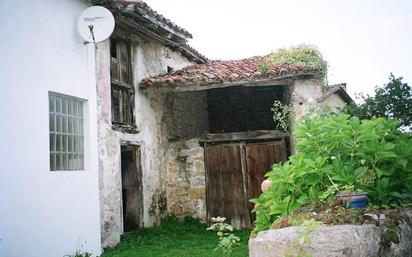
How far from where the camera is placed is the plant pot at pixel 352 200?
360 cm

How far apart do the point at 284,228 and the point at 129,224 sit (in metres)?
Result: 5.76

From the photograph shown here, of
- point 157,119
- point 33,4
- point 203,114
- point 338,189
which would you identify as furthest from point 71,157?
point 203,114

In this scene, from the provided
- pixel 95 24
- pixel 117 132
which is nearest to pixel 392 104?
pixel 117 132

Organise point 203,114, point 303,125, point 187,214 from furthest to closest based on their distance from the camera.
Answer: point 203,114 → point 187,214 → point 303,125

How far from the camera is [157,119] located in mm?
9484

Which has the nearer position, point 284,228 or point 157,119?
point 284,228

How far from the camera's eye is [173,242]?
7488 mm

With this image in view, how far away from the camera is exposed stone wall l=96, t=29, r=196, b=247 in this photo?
706 cm

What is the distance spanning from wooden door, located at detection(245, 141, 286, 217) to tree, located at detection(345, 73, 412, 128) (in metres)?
2.61

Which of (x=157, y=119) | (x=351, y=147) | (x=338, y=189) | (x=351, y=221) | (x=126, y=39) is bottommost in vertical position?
(x=351, y=221)

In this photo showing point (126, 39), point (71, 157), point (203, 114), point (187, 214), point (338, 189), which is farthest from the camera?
point (203, 114)

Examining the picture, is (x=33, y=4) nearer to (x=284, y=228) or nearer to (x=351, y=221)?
(x=284, y=228)

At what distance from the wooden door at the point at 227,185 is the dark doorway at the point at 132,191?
165 centimetres

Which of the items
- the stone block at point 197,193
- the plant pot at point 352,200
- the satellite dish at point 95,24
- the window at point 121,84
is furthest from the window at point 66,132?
the plant pot at point 352,200
